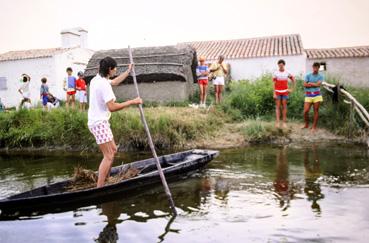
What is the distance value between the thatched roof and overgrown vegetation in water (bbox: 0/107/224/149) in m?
3.58

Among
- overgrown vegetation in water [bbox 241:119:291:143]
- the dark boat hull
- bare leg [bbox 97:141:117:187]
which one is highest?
bare leg [bbox 97:141:117:187]

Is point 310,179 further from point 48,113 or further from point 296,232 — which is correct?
point 48,113

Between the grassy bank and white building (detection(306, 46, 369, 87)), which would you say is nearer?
the grassy bank

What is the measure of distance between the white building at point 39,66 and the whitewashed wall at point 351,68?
1592 cm

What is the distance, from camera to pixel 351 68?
2411 centimetres

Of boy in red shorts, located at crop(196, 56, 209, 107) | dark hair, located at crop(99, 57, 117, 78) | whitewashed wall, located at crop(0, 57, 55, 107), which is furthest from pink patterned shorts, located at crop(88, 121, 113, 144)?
whitewashed wall, located at crop(0, 57, 55, 107)

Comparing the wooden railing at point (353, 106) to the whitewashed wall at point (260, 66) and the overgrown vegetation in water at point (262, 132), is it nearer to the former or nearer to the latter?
the overgrown vegetation in water at point (262, 132)

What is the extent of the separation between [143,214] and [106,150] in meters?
1.19

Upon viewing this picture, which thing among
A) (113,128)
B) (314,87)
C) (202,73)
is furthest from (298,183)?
(202,73)

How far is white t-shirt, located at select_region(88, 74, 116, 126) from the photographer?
5.65m

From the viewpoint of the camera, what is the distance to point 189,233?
187 inches

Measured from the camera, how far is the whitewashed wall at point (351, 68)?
23.8 m

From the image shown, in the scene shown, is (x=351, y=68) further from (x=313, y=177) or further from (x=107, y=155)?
(x=107, y=155)

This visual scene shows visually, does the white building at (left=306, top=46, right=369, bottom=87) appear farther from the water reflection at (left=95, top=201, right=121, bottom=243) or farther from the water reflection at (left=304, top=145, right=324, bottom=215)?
the water reflection at (left=95, top=201, right=121, bottom=243)
